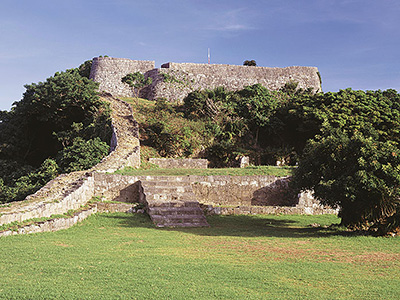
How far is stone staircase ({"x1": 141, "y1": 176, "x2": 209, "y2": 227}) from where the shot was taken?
15812 millimetres

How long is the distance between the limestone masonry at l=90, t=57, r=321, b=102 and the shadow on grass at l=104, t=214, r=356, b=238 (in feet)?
84.5

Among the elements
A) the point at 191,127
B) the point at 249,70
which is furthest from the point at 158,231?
the point at 249,70

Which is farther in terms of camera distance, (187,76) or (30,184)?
(187,76)

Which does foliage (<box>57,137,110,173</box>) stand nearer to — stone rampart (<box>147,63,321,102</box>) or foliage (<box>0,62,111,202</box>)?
foliage (<box>0,62,111,202</box>)

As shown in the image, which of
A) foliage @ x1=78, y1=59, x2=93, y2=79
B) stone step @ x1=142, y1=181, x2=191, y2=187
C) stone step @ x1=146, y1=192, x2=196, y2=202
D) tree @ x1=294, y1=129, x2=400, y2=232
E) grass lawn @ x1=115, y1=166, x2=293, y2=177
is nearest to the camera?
tree @ x1=294, y1=129, x2=400, y2=232

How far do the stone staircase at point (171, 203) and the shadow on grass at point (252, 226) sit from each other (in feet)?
1.44

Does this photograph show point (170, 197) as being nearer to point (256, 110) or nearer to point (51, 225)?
point (51, 225)

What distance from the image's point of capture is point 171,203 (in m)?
17.2

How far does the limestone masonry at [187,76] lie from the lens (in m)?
42.2

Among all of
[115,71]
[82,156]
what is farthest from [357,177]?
[115,71]

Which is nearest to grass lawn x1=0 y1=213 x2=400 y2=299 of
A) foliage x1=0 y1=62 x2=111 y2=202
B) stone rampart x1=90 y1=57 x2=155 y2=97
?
foliage x1=0 y1=62 x2=111 y2=202

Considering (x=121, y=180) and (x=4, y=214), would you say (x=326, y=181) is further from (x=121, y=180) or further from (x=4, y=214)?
(x=4, y=214)

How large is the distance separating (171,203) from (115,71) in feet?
98.8

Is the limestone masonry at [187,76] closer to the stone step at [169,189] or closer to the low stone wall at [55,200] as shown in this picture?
the stone step at [169,189]
